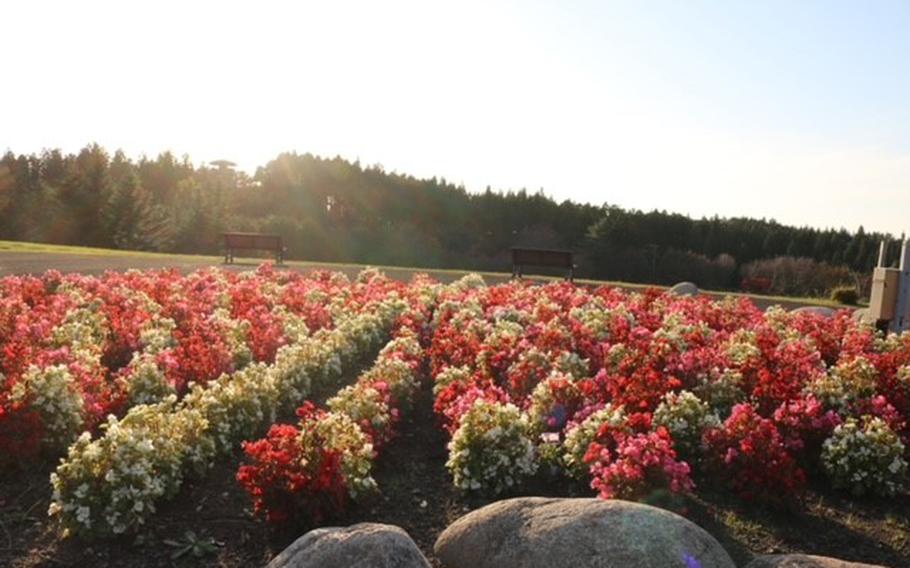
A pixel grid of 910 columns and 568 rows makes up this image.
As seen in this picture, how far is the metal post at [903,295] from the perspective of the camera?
1186 cm

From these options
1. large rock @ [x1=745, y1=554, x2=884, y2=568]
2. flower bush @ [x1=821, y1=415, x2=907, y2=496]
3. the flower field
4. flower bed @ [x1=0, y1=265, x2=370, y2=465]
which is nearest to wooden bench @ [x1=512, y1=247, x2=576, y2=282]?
flower bed @ [x1=0, y1=265, x2=370, y2=465]

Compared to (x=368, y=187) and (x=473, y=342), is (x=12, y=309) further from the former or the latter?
(x=368, y=187)

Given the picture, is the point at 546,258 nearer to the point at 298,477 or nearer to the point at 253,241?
the point at 253,241

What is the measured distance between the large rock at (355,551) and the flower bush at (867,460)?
3.70m

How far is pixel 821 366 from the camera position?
8234mm

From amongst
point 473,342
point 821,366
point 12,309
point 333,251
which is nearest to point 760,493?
point 821,366

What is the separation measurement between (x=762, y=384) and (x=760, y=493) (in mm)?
1736

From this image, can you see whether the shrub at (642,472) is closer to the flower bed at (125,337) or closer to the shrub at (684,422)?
the shrub at (684,422)

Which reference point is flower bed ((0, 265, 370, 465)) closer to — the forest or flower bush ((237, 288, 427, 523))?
flower bush ((237, 288, 427, 523))

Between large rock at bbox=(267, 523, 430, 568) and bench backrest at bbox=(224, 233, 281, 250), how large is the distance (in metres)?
23.9

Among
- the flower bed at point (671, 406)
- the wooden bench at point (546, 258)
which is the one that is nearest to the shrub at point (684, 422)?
the flower bed at point (671, 406)

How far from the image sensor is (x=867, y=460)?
6.05 m

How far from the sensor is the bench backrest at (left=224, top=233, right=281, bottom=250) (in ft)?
89.9

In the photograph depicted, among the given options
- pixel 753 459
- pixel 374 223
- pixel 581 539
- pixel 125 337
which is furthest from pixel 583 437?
pixel 374 223
